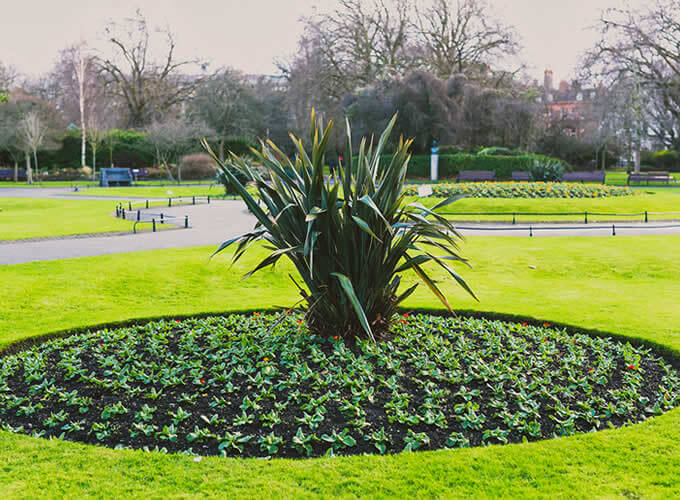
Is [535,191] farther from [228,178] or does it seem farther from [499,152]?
[228,178]

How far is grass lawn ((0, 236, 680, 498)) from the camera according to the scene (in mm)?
3215

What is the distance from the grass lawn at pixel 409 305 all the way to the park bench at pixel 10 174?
40731mm

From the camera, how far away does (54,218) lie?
1808 centimetres

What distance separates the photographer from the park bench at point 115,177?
38938 mm

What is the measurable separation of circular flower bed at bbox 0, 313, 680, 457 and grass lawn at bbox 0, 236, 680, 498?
0.87 ft

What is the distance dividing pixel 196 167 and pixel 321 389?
43054 mm

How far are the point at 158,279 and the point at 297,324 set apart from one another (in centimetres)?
399

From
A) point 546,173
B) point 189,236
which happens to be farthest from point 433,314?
point 546,173

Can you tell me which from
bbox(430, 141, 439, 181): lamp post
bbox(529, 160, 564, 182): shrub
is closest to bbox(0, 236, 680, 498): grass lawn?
bbox(529, 160, 564, 182): shrub

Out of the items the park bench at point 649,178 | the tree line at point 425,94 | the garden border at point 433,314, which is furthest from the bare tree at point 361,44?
the garden border at point 433,314

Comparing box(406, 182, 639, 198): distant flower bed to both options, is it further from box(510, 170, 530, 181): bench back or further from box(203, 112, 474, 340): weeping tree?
box(203, 112, 474, 340): weeping tree

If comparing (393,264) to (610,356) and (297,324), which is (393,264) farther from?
(610,356)

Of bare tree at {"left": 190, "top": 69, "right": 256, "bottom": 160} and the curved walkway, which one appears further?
bare tree at {"left": 190, "top": 69, "right": 256, "bottom": 160}

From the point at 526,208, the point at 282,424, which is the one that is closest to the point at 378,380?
the point at 282,424
